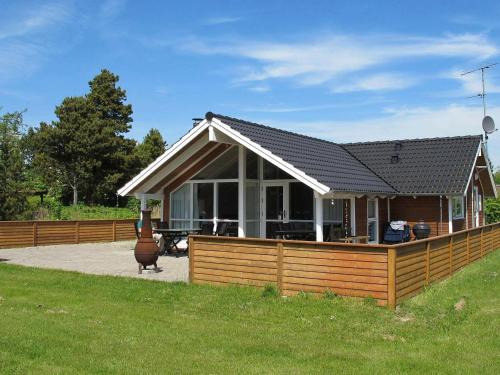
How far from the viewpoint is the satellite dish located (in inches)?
918

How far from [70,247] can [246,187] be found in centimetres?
692

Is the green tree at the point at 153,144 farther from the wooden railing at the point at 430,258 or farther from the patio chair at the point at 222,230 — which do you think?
the wooden railing at the point at 430,258

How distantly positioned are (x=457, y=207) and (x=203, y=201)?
882 centimetres

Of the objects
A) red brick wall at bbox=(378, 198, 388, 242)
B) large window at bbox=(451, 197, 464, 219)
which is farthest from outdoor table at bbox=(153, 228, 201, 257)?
large window at bbox=(451, 197, 464, 219)

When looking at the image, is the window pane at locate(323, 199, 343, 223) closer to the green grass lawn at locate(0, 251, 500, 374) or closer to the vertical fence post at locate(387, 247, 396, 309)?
the green grass lawn at locate(0, 251, 500, 374)

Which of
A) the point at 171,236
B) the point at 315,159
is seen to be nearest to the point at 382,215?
the point at 315,159

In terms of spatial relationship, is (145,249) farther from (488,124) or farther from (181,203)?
(488,124)

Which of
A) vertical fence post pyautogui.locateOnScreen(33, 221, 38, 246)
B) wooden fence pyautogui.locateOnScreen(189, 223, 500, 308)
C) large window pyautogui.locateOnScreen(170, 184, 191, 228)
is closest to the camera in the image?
wooden fence pyautogui.locateOnScreen(189, 223, 500, 308)

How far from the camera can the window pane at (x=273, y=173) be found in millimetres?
16969

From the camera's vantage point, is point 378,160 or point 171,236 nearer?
point 171,236

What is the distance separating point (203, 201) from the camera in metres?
18.1

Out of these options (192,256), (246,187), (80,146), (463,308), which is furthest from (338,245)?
(80,146)

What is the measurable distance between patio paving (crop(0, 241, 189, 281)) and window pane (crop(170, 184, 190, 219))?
1.91 meters

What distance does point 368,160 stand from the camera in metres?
21.3
